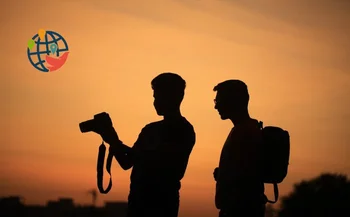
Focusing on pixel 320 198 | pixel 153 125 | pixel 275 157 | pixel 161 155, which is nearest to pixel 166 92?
pixel 153 125

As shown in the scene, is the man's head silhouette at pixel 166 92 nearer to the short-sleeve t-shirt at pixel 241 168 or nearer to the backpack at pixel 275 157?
the short-sleeve t-shirt at pixel 241 168

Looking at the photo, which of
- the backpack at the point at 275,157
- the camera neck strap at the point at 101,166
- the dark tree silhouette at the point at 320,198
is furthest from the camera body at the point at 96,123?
the dark tree silhouette at the point at 320,198

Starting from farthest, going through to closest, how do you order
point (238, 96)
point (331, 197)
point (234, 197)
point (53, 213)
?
point (53, 213) → point (331, 197) → point (238, 96) → point (234, 197)

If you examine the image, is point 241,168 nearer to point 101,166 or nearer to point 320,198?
point 101,166

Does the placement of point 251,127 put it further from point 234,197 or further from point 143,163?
point 143,163

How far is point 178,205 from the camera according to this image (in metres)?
6.52

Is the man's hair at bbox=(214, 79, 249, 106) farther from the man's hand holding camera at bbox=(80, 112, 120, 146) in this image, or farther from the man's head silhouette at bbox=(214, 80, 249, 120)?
the man's hand holding camera at bbox=(80, 112, 120, 146)

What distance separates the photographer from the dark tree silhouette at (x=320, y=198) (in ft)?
214

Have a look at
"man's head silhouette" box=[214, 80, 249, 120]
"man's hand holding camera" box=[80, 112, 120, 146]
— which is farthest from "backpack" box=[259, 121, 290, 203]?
"man's hand holding camera" box=[80, 112, 120, 146]

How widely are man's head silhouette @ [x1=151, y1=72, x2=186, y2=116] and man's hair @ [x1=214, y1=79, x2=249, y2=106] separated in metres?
0.53

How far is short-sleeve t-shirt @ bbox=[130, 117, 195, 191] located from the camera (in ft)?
21.0

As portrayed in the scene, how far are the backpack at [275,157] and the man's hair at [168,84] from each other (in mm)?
1107

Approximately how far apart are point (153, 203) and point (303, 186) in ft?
234

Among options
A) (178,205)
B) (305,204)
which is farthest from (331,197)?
(178,205)
